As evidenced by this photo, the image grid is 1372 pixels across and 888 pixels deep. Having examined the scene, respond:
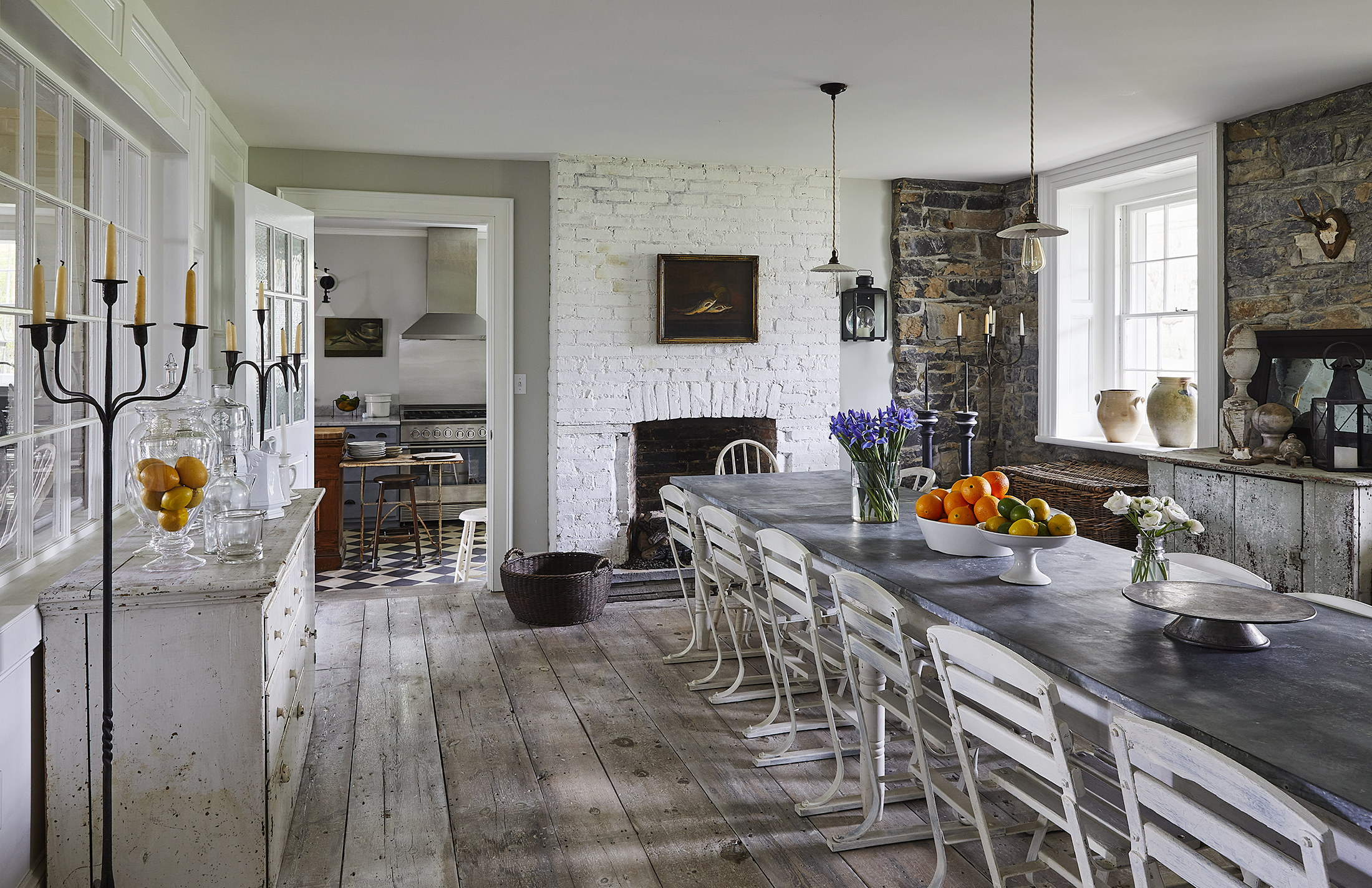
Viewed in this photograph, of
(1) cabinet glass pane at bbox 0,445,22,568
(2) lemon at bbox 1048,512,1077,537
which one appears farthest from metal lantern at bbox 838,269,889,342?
(1) cabinet glass pane at bbox 0,445,22,568

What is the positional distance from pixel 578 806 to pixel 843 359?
400 cm

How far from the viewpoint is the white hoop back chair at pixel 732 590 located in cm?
338

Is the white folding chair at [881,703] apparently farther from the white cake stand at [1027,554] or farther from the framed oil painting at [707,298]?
the framed oil painting at [707,298]

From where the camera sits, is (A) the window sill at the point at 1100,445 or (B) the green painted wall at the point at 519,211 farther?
(B) the green painted wall at the point at 519,211

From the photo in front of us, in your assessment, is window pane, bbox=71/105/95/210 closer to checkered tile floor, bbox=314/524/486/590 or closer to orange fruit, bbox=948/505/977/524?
orange fruit, bbox=948/505/977/524

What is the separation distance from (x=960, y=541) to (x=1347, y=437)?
2.41m

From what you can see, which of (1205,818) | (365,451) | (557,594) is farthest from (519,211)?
(1205,818)

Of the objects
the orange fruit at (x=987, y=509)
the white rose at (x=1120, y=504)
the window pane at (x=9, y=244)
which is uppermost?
the window pane at (x=9, y=244)

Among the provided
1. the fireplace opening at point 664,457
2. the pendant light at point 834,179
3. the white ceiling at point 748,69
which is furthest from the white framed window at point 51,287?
the fireplace opening at point 664,457

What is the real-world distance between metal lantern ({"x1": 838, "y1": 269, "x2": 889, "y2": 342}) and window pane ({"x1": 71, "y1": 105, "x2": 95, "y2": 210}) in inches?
169

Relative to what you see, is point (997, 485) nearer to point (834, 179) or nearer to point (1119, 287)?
point (834, 179)

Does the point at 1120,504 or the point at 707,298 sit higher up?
the point at 707,298

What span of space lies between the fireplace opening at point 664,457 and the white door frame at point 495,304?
77 centimetres

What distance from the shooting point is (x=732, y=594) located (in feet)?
12.1
